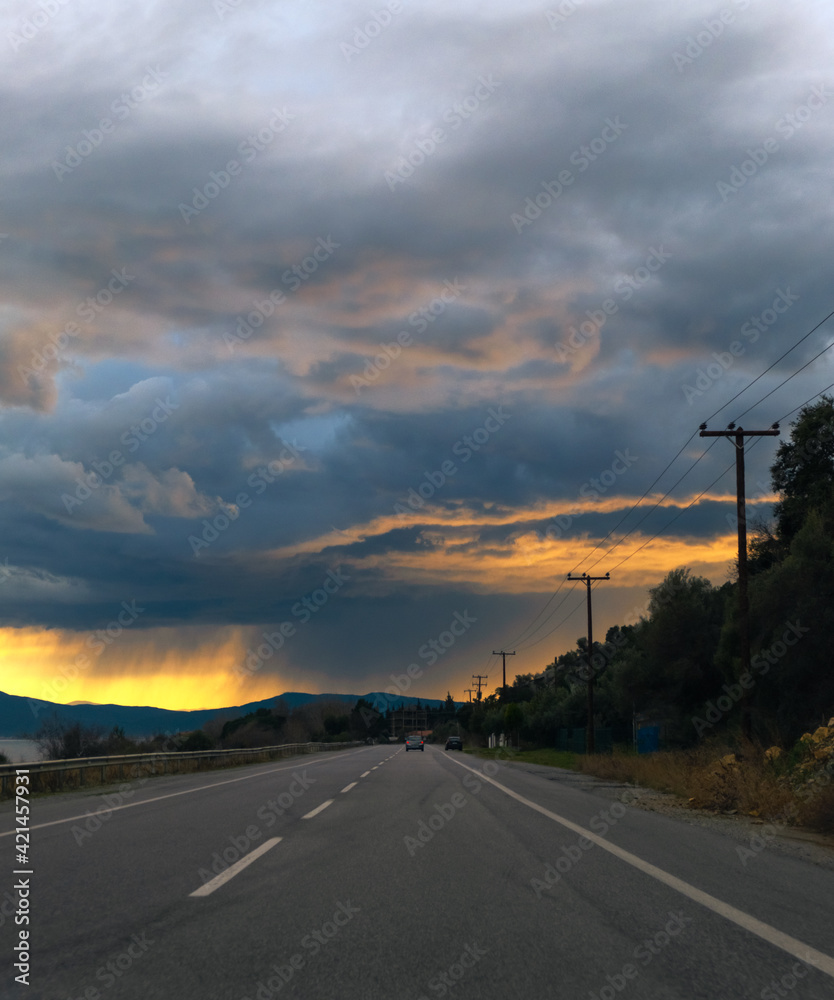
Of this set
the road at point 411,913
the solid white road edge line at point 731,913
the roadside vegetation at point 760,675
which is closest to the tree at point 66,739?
the roadside vegetation at point 760,675

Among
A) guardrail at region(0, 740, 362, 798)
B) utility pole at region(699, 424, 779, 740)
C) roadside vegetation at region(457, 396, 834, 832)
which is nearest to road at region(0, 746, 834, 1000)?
roadside vegetation at region(457, 396, 834, 832)

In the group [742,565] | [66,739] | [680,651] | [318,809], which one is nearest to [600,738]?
[680,651]

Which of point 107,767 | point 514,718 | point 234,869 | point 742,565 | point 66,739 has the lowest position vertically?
point 514,718

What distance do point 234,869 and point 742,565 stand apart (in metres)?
19.6

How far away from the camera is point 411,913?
696 cm

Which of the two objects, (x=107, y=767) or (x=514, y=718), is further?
(x=514, y=718)

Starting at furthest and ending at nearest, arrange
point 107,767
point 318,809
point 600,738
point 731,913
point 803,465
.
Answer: point 600,738 → point 803,465 → point 107,767 → point 318,809 → point 731,913

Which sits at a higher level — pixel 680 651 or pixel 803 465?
pixel 803 465

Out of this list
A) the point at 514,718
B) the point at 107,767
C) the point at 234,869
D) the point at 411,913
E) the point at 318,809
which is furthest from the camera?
the point at 514,718

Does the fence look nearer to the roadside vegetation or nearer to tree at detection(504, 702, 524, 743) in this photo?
the roadside vegetation

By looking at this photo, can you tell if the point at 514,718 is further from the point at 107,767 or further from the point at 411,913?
A: the point at 411,913

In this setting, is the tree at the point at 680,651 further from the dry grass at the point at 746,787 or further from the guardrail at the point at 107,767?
the guardrail at the point at 107,767

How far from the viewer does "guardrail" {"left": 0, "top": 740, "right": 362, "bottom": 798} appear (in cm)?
2138

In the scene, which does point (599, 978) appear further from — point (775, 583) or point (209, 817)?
point (775, 583)
